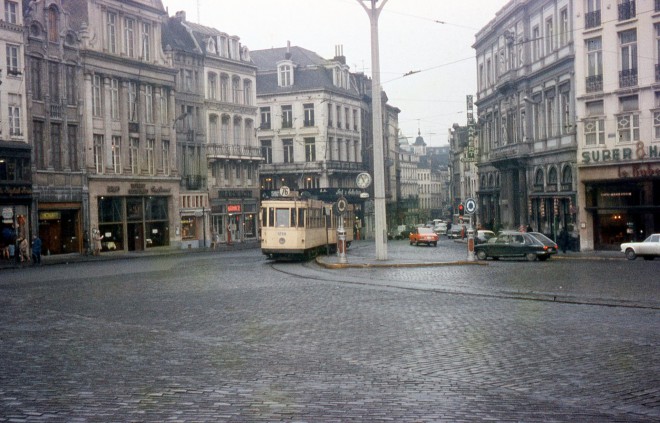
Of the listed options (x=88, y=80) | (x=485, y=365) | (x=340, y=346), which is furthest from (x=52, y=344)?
(x=88, y=80)

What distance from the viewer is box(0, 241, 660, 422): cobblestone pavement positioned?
8.75 m

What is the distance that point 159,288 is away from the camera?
24.3m

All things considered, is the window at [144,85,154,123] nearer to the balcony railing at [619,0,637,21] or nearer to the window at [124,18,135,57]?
the window at [124,18,135,57]

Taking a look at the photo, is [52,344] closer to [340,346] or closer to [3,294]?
[340,346]

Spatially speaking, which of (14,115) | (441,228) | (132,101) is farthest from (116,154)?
(441,228)

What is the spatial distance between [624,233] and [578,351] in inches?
1420

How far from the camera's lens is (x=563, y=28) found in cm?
4881

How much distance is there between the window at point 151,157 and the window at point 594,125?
31.7 metres

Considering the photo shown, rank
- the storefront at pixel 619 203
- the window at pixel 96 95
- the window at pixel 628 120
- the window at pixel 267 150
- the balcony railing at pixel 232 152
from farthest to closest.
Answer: the window at pixel 267 150 < the balcony railing at pixel 232 152 < the window at pixel 96 95 < the window at pixel 628 120 < the storefront at pixel 619 203

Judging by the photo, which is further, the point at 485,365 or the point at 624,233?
the point at 624,233

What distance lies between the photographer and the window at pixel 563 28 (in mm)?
48188

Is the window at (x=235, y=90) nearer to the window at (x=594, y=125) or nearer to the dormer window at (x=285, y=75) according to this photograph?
the dormer window at (x=285, y=75)

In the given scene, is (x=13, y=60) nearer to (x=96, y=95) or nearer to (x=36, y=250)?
(x=96, y=95)

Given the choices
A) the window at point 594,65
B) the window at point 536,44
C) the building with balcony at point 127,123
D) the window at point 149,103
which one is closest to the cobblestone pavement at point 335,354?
the window at point 594,65
